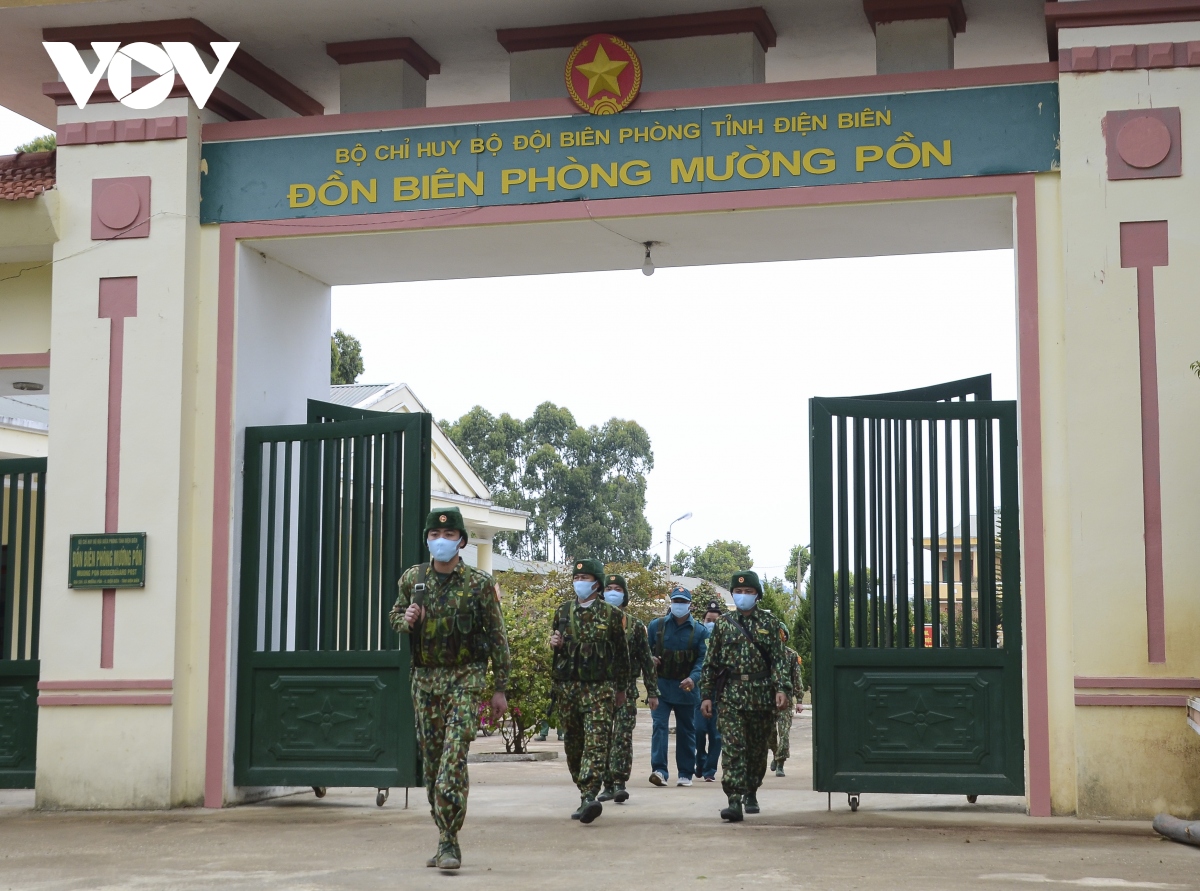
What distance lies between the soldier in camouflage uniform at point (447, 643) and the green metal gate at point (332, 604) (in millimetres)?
2158

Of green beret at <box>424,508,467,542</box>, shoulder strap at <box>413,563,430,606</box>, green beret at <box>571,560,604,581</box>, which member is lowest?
shoulder strap at <box>413,563,430,606</box>

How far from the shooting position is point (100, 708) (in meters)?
9.98

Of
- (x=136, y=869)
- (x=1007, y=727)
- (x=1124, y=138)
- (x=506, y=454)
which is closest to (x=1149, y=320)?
(x=1124, y=138)

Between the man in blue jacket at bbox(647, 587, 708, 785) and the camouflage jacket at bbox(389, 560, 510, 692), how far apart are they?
454cm

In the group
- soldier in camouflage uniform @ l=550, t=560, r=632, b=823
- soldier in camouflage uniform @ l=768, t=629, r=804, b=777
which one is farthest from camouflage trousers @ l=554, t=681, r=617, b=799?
soldier in camouflage uniform @ l=768, t=629, r=804, b=777

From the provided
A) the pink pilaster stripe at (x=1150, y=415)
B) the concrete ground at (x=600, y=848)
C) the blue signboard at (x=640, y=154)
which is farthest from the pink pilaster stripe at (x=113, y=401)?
the pink pilaster stripe at (x=1150, y=415)

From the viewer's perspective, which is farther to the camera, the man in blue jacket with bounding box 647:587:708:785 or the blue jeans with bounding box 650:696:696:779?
the blue jeans with bounding box 650:696:696:779

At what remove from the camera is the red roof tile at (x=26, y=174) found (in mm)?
10414

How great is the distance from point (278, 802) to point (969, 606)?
17.5ft

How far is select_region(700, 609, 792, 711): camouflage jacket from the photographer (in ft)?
31.0

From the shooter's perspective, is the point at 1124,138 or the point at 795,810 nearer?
the point at 1124,138

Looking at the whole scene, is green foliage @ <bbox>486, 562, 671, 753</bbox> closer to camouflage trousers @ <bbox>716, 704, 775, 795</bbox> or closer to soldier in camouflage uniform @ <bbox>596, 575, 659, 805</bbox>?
soldier in camouflage uniform @ <bbox>596, 575, 659, 805</bbox>

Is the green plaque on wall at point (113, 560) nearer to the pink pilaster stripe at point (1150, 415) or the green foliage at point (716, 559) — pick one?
the pink pilaster stripe at point (1150, 415)

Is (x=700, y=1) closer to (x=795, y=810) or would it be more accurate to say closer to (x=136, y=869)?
(x=795, y=810)
